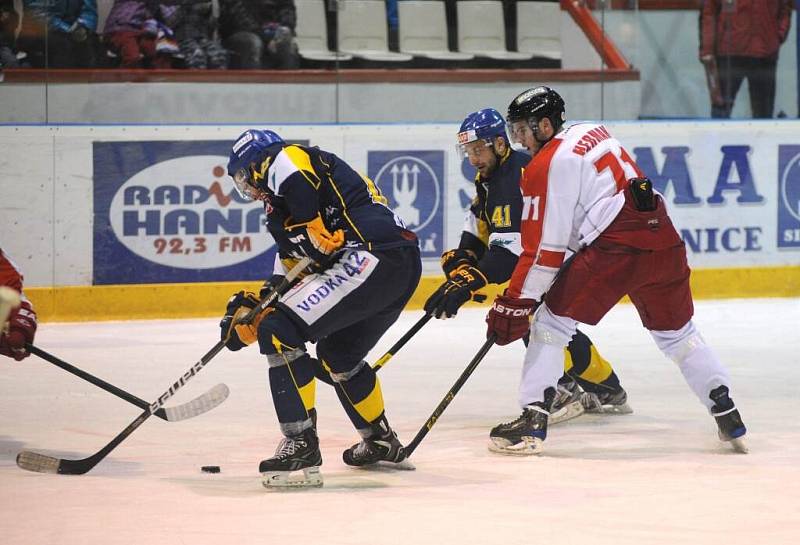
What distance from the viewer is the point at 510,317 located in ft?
15.6

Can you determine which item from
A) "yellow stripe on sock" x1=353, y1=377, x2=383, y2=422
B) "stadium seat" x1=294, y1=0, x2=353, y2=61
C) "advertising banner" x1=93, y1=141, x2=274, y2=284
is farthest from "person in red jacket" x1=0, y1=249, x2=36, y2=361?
"stadium seat" x1=294, y1=0, x2=353, y2=61

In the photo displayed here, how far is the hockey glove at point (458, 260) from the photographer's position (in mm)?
5270

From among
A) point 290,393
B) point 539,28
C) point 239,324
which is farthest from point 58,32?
point 290,393

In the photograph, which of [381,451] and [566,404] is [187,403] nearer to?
[381,451]

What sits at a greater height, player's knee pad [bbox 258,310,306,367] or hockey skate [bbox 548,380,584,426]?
player's knee pad [bbox 258,310,306,367]

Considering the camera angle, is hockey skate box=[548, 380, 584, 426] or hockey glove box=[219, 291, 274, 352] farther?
hockey skate box=[548, 380, 584, 426]

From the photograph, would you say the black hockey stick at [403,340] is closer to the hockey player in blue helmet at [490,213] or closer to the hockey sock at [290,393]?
the hockey player in blue helmet at [490,213]

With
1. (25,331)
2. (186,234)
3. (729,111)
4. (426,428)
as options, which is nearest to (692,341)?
(426,428)

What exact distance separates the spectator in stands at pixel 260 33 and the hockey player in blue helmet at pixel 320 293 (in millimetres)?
3991

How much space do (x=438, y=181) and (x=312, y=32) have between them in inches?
45.6

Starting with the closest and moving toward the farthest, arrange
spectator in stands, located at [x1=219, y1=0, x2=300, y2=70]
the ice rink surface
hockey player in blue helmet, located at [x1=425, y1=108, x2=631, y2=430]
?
the ice rink surface < hockey player in blue helmet, located at [x1=425, y1=108, x2=631, y2=430] < spectator in stands, located at [x1=219, y1=0, x2=300, y2=70]

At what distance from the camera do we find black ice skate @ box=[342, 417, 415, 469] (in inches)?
184

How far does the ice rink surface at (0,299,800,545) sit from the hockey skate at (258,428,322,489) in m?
0.04

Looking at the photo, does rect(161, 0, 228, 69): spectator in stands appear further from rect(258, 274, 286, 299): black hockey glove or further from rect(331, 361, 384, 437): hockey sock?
rect(331, 361, 384, 437): hockey sock
